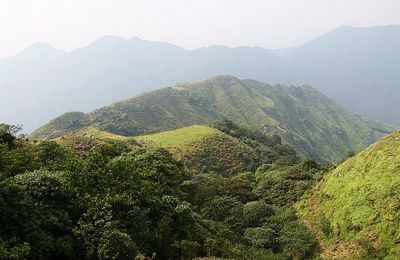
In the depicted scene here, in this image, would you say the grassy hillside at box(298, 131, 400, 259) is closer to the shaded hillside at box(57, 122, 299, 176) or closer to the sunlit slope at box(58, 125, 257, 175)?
the shaded hillside at box(57, 122, 299, 176)

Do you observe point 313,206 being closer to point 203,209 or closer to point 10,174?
point 203,209

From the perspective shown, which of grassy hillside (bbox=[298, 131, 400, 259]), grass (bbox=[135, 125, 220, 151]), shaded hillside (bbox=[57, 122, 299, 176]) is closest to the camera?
grassy hillside (bbox=[298, 131, 400, 259])

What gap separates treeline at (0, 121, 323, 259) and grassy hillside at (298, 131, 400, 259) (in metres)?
2.11

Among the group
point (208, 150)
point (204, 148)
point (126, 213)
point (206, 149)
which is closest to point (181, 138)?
point (204, 148)

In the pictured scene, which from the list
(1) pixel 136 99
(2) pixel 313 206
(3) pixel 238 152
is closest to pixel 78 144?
(3) pixel 238 152

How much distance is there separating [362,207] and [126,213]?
20219 millimetres

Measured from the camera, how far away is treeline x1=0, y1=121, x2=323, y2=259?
71.9ft

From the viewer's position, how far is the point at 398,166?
3612 centimetres

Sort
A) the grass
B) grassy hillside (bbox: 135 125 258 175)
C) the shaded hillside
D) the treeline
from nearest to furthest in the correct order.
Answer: the treeline < the shaded hillside < grassy hillside (bbox: 135 125 258 175) < the grass

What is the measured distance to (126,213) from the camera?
88.5 ft

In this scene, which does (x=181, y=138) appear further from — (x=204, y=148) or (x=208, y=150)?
(x=208, y=150)

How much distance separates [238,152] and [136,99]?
388 ft

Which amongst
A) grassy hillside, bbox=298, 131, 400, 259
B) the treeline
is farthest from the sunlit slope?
grassy hillside, bbox=298, 131, 400, 259

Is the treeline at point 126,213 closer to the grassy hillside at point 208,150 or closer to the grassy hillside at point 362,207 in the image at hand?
the grassy hillside at point 362,207
